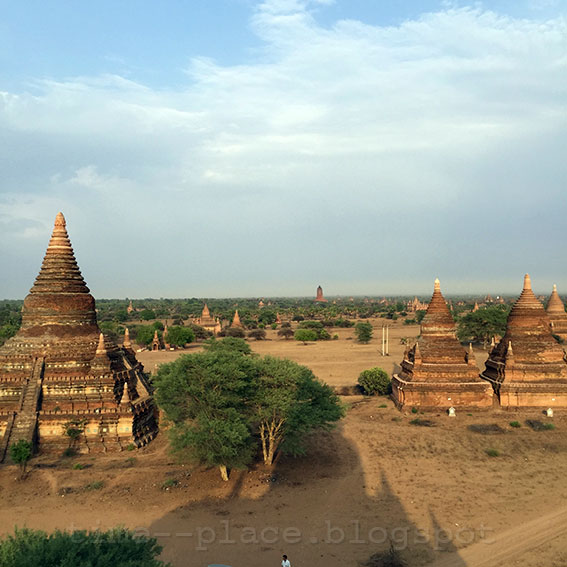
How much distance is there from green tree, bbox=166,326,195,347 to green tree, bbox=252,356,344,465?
154 feet

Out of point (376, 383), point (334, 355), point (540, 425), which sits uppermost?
point (376, 383)

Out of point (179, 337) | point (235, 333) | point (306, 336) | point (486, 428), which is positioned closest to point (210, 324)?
point (235, 333)

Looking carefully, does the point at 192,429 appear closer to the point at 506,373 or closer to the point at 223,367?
the point at 223,367

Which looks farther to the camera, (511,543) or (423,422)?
(423,422)

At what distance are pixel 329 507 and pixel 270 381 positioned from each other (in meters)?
5.10

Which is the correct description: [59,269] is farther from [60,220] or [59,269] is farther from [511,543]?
[511,543]

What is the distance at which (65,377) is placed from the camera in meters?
21.8

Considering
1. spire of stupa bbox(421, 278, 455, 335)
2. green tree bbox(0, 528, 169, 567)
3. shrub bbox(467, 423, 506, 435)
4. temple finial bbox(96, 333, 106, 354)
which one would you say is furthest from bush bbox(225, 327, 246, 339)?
green tree bbox(0, 528, 169, 567)

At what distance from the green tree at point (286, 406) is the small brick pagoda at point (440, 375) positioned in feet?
32.9

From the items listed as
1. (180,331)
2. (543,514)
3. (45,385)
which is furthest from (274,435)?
(180,331)

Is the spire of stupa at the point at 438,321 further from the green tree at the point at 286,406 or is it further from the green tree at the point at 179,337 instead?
the green tree at the point at 179,337

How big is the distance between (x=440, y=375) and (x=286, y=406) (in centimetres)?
1380

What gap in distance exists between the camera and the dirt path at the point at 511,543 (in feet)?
39.6

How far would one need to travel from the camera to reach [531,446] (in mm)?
20906
